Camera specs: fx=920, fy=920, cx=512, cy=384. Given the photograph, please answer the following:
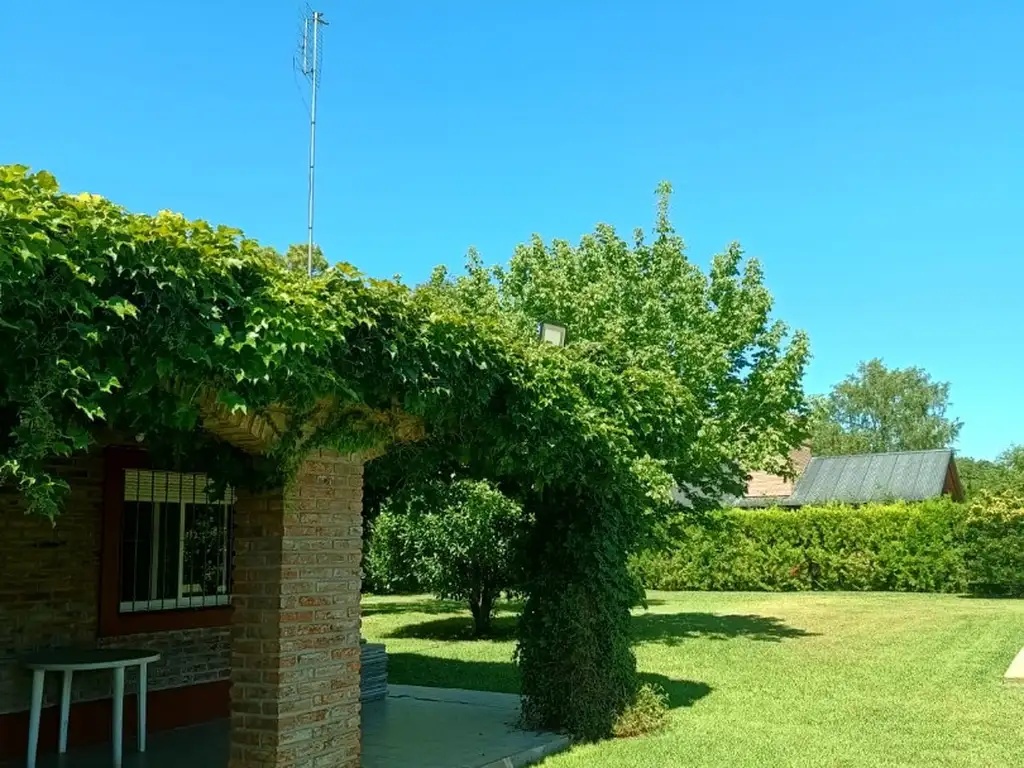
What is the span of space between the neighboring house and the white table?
30.6 metres

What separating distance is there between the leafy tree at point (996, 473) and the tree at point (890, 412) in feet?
10.5

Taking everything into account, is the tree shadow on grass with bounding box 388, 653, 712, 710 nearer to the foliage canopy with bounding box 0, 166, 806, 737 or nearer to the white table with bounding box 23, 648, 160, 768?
the foliage canopy with bounding box 0, 166, 806, 737

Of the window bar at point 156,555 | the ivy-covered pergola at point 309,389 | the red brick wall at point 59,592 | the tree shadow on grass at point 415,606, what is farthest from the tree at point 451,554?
the red brick wall at point 59,592

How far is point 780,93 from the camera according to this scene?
11812mm

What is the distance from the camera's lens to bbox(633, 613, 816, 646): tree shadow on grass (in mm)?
17172

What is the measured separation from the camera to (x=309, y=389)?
4695 mm

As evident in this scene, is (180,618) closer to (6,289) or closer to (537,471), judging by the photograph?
(537,471)

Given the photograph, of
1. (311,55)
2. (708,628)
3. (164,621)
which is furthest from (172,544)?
(708,628)

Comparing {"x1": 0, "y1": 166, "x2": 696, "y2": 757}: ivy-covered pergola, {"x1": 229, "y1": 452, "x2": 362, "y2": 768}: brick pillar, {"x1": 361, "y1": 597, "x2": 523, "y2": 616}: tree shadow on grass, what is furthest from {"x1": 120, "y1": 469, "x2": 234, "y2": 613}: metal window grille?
{"x1": 361, "y1": 597, "x2": 523, "y2": 616}: tree shadow on grass

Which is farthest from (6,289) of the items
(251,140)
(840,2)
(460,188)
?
(460,188)

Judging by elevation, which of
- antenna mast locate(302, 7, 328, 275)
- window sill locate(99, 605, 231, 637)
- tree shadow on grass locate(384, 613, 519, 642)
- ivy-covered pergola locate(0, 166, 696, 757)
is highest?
antenna mast locate(302, 7, 328, 275)

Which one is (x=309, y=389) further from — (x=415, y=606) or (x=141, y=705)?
(x=415, y=606)

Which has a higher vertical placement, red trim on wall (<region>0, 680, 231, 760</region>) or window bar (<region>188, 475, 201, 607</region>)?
window bar (<region>188, 475, 201, 607</region>)

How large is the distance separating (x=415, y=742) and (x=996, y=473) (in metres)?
39.3
